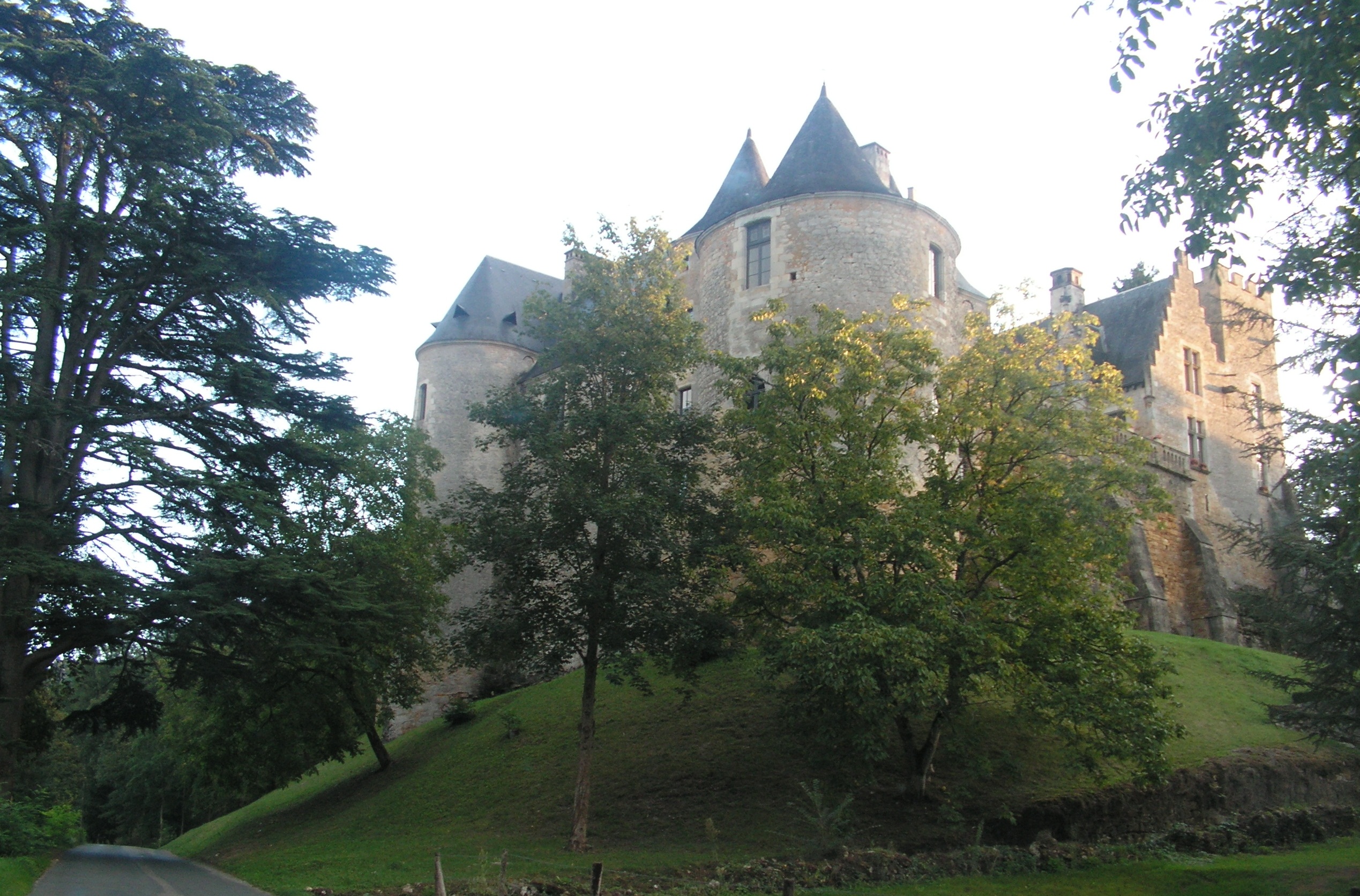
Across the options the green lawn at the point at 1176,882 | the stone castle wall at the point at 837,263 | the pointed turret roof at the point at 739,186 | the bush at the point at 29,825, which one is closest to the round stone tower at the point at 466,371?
the pointed turret roof at the point at 739,186

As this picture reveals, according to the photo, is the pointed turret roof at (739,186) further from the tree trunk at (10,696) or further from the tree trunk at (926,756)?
the tree trunk at (10,696)

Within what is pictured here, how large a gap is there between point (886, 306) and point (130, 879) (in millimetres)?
17615

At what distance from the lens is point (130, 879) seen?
13898 millimetres

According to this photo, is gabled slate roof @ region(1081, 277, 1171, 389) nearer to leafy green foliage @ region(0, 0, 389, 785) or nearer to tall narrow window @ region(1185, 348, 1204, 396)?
tall narrow window @ region(1185, 348, 1204, 396)

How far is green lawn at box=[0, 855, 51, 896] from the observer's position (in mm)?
10914

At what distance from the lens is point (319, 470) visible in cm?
1772

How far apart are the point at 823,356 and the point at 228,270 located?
9.41m

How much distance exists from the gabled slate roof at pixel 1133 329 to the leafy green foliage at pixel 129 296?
25.1m

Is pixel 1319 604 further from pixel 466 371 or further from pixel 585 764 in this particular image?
pixel 466 371

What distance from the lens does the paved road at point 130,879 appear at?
39.6 feet

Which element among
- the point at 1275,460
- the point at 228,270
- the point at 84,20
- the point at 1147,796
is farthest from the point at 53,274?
the point at 1275,460

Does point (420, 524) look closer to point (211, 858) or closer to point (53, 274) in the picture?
point (211, 858)

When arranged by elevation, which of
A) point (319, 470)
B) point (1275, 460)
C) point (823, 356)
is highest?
point (1275, 460)

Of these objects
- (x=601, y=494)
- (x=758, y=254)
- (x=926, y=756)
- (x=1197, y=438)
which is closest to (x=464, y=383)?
(x=758, y=254)
